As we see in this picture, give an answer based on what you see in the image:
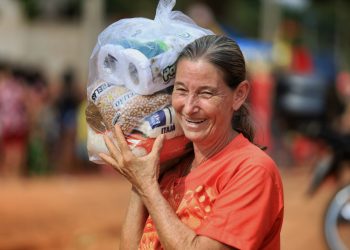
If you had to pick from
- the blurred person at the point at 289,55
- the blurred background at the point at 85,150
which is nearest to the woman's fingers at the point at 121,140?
the blurred background at the point at 85,150

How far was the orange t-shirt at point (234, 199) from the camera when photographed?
252 centimetres

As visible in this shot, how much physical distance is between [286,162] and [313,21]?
21979mm

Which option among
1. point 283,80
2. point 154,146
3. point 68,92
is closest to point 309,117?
point 283,80

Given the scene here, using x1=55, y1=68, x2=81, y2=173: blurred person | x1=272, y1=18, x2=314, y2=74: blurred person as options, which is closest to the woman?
x1=55, y1=68, x2=81, y2=173: blurred person

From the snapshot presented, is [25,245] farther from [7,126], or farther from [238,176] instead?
[238,176]

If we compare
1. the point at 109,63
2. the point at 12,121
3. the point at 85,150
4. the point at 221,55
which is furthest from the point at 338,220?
the point at 85,150

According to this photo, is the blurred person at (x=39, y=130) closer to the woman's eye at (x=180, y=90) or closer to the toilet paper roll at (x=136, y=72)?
the toilet paper roll at (x=136, y=72)

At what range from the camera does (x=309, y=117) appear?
17.5 meters

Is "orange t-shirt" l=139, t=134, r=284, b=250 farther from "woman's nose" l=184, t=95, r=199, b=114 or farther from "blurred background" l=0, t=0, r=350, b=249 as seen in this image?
"blurred background" l=0, t=0, r=350, b=249

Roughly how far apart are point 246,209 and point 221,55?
46cm

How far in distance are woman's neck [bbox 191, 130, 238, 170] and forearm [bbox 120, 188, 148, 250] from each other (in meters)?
0.23

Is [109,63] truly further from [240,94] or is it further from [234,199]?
[234,199]

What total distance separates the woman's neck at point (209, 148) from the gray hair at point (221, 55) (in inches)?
7.0

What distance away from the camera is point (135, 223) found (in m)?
2.80
